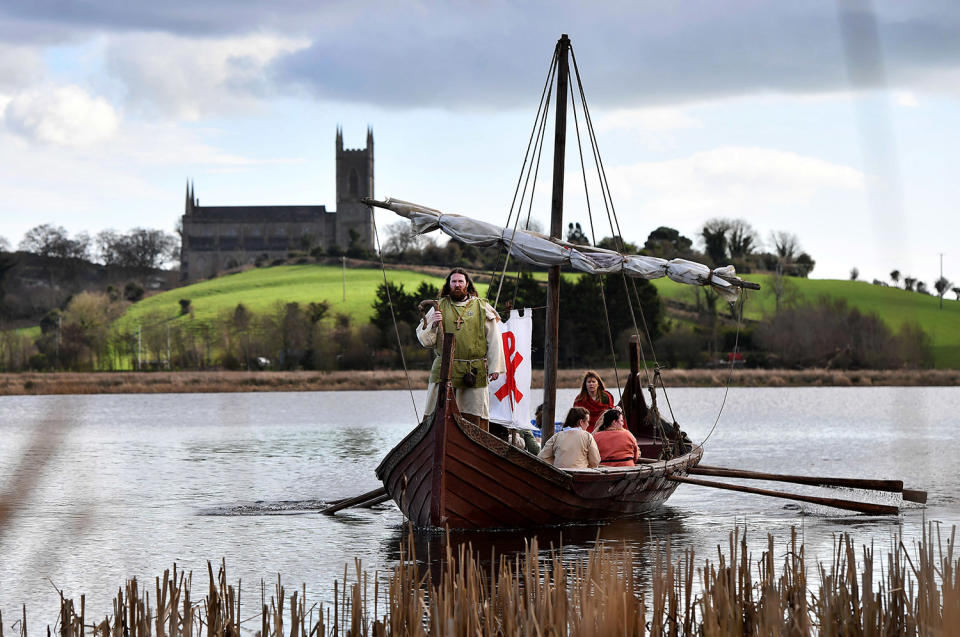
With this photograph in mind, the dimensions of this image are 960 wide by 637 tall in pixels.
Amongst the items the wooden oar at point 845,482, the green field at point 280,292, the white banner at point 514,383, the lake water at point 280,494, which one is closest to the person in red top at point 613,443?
the lake water at point 280,494

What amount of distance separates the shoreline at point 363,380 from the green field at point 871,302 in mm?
7024

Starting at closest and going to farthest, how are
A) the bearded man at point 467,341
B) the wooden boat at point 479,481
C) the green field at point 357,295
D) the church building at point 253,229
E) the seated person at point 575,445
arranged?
the wooden boat at point 479,481, the bearded man at point 467,341, the seated person at point 575,445, the green field at point 357,295, the church building at point 253,229

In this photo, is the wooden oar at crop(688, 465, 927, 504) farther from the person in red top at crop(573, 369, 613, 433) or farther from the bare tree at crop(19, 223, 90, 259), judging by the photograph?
the bare tree at crop(19, 223, 90, 259)

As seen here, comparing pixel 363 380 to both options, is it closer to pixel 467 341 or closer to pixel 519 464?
pixel 519 464

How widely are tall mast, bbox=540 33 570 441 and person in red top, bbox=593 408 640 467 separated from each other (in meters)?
1.64

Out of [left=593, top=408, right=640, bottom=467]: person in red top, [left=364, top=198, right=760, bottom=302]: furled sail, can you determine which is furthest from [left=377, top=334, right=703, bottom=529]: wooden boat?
[left=364, top=198, right=760, bottom=302]: furled sail

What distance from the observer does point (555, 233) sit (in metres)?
17.0

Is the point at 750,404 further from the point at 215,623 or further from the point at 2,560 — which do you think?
the point at 215,623

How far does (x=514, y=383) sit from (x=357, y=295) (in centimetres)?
9322

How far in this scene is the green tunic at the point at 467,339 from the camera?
12828 millimetres

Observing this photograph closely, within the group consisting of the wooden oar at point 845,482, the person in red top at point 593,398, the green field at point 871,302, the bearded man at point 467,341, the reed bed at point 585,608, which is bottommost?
the wooden oar at point 845,482

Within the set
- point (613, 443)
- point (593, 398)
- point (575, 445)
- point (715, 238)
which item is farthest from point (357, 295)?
point (575, 445)

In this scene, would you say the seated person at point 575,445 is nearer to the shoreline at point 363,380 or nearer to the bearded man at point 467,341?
the bearded man at point 467,341

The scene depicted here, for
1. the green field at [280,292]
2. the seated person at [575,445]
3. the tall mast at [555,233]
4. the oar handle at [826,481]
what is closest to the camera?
the seated person at [575,445]
